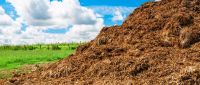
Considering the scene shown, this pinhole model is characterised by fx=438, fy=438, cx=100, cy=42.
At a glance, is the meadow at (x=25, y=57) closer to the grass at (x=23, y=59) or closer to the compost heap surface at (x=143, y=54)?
the grass at (x=23, y=59)

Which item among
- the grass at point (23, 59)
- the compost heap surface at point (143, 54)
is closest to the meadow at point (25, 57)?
the grass at point (23, 59)

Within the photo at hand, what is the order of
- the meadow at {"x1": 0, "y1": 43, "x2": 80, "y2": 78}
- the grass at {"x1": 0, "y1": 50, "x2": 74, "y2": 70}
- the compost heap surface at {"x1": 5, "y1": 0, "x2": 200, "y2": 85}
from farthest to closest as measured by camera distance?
the grass at {"x1": 0, "y1": 50, "x2": 74, "y2": 70} → the meadow at {"x1": 0, "y1": 43, "x2": 80, "y2": 78} → the compost heap surface at {"x1": 5, "y1": 0, "x2": 200, "y2": 85}

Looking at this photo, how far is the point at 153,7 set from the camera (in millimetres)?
14273

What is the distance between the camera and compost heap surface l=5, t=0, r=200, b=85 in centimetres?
1015

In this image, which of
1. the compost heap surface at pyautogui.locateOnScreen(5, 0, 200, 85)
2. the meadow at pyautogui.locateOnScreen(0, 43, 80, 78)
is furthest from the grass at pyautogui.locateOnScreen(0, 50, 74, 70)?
the compost heap surface at pyautogui.locateOnScreen(5, 0, 200, 85)

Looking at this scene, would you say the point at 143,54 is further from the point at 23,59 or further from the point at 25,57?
the point at 25,57

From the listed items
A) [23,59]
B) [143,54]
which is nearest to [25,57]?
[23,59]

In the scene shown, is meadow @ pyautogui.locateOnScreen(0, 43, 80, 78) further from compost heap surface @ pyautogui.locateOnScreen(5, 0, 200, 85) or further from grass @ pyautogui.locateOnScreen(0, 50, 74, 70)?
compost heap surface @ pyautogui.locateOnScreen(5, 0, 200, 85)

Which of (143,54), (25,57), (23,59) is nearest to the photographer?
(143,54)

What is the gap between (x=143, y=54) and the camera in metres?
11.3

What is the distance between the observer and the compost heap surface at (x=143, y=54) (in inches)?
400

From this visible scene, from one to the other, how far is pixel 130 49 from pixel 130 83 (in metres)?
2.24

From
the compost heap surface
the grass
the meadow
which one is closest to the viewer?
the compost heap surface

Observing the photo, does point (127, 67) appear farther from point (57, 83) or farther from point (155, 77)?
point (57, 83)
